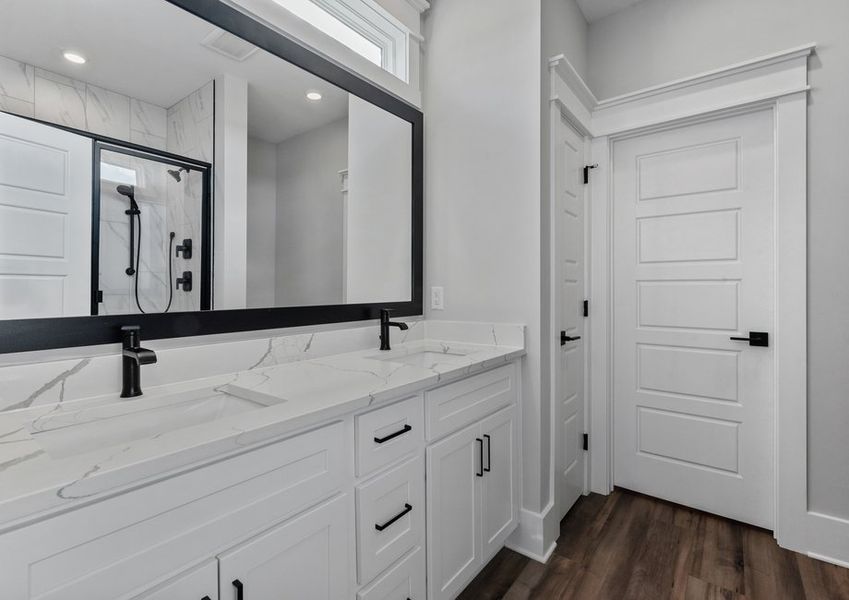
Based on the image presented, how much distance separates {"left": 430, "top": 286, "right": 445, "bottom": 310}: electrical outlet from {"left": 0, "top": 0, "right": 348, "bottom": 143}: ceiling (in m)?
1.04

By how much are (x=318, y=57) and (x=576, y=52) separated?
1481 mm

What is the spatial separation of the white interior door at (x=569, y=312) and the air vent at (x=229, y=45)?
53.7 inches

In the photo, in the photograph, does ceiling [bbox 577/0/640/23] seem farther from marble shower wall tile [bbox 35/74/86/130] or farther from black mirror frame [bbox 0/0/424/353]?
marble shower wall tile [bbox 35/74/86/130]

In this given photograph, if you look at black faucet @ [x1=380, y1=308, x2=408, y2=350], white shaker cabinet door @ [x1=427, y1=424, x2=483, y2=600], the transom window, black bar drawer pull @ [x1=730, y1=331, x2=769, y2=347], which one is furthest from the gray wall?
black bar drawer pull @ [x1=730, y1=331, x2=769, y2=347]

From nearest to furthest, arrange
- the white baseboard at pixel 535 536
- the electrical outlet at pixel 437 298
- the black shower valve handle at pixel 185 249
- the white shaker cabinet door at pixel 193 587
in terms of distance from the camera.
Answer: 1. the white shaker cabinet door at pixel 193 587
2. the black shower valve handle at pixel 185 249
3. the white baseboard at pixel 535 536
4. the electrical outlet at pixel 437 298

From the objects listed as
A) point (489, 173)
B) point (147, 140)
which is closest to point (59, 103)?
point (147, 140)

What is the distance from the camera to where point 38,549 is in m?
0.61

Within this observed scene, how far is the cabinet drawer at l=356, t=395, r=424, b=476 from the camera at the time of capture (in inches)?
44.4

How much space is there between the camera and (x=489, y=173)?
204 cm

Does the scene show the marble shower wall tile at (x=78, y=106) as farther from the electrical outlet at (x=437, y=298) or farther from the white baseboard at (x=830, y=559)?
the white baseboard at (x=830, y=559)

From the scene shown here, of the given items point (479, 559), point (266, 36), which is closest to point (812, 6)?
point (266, 36)

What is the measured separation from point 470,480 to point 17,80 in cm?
174

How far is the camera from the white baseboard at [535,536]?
1.87m

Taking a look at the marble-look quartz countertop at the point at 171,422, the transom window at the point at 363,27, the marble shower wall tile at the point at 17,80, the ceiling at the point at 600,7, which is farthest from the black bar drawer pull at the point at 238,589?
the ceiling at the point at 600,7
